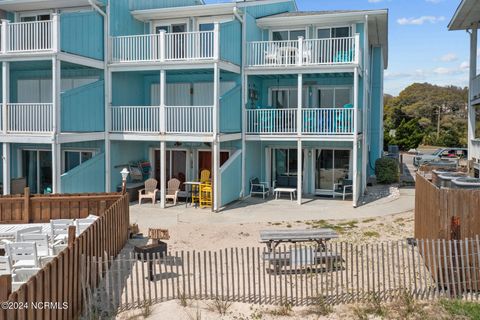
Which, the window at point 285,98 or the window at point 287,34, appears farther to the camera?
the window at point 285,98

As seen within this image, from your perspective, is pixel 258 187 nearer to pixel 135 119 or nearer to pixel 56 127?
pixel 135 119

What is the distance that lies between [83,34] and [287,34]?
8891 millimetres

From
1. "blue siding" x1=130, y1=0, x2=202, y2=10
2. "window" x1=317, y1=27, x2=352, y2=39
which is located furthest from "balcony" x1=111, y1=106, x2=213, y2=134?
"window" x1=317, y1=27, x2=352, y2=39

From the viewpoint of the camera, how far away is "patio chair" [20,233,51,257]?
10234 millimetres

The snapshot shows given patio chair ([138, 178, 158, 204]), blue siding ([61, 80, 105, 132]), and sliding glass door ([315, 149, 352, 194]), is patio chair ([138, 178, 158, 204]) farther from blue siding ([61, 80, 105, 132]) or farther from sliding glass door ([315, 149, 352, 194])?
sliding glass door ([315, 149, 352, 194])

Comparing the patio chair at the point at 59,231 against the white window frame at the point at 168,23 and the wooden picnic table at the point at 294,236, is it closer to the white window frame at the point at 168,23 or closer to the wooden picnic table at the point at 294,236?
the wooden picnic table at the point at 294,236

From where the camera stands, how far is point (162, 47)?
1928 centimetres

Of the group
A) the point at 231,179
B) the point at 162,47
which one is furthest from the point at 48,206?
the point at 162,47

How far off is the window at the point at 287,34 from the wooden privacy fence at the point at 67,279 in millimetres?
13366

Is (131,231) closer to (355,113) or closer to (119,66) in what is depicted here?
(119,66)

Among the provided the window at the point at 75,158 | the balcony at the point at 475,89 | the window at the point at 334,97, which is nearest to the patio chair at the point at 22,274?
the window at the point at 75,158

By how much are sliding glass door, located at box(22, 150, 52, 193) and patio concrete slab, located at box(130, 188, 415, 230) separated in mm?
4557

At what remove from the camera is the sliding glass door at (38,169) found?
21.2 metres

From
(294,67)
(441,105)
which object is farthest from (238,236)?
(441,105)
